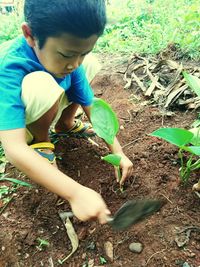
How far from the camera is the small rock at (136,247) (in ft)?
3.35

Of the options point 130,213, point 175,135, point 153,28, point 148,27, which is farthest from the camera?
point 148,27

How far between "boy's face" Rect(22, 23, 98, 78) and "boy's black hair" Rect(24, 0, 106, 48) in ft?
0.06

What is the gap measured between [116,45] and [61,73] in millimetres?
1646

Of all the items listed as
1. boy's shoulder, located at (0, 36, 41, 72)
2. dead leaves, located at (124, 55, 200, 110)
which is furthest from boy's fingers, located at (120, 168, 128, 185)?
→ dead leaves, located at (124, 55, 200, 110)

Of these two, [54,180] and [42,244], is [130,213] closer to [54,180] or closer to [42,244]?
[54,180]

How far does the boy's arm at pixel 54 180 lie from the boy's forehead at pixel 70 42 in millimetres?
286

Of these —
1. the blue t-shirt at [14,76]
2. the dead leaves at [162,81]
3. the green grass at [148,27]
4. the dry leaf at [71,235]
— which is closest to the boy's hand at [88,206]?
the dry leaf at [71,235]

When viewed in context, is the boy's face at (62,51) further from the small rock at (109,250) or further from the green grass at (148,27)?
the green grass at (148,27)

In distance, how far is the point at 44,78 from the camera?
3.64 ft

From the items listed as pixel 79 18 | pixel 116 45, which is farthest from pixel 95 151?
pixel 116 45

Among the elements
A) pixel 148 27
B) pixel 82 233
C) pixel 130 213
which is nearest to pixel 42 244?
pixel 82 233

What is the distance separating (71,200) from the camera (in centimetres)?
93

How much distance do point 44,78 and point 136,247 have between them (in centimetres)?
61

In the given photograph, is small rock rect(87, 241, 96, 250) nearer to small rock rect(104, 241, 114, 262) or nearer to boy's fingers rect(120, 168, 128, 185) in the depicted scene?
small rock rect(104, 241, 114, 262)
